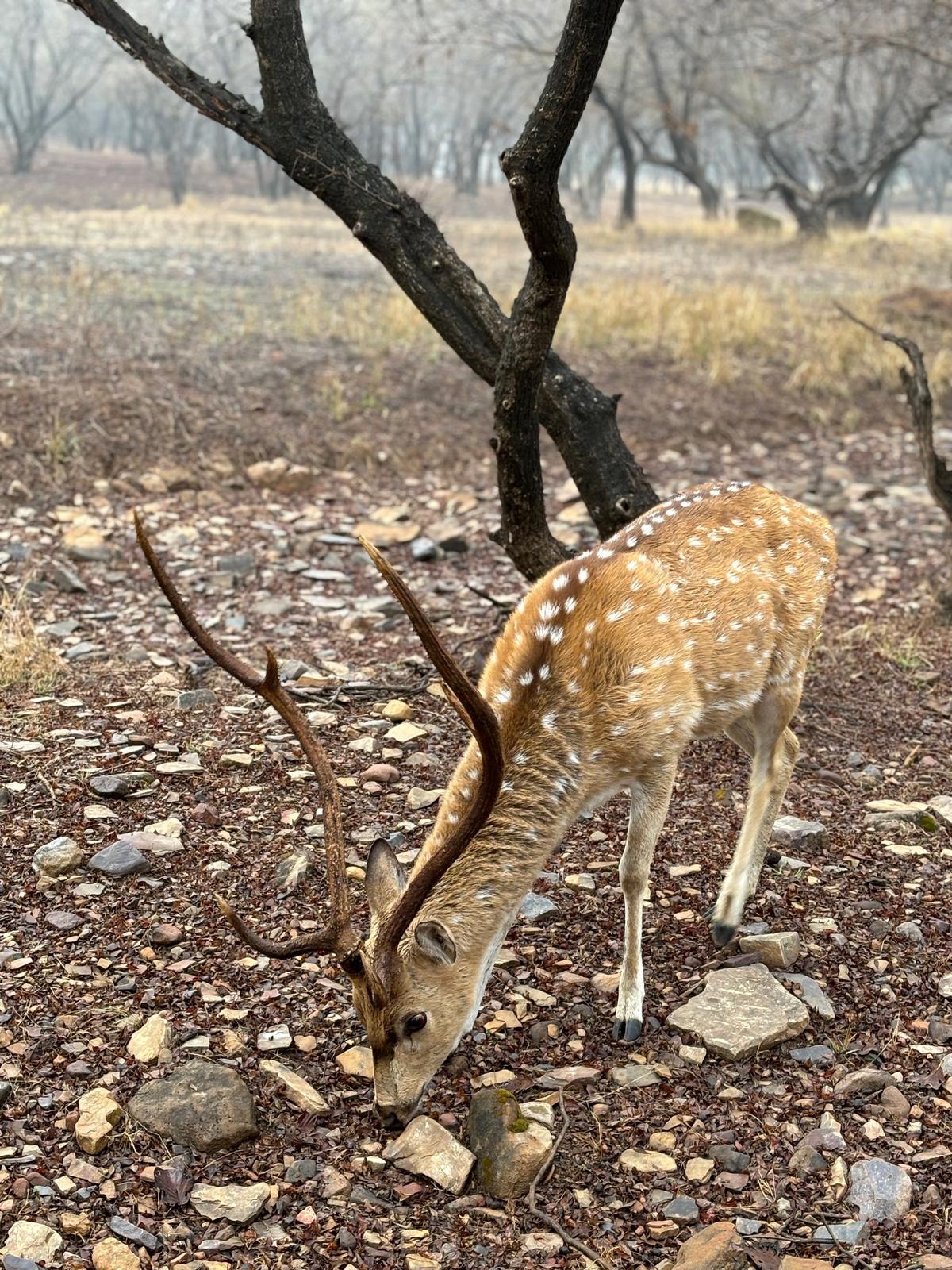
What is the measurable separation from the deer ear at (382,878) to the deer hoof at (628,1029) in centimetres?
98

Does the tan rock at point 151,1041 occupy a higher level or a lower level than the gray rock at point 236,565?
lower

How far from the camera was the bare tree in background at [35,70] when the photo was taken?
151 ft

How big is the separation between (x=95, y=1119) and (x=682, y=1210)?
1602 mm

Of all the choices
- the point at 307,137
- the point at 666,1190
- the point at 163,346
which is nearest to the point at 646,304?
the point at 163,346

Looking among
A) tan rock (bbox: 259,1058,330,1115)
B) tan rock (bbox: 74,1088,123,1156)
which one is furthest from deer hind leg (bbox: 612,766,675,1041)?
tan rock (bbox: 74,1088,123,1156)

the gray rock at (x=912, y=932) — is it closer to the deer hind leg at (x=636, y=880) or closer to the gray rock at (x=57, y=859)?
the deer hind leg at (x=636, y=880)

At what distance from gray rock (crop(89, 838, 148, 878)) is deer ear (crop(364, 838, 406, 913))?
4.72ft

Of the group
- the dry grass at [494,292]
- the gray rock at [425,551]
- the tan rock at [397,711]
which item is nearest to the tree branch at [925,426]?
the gray rock at [425,551]

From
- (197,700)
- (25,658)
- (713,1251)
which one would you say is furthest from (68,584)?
(713,1251)

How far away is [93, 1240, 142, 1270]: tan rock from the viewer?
3.20 metres

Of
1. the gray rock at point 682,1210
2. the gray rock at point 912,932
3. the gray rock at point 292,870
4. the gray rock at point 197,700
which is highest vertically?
the gray rock at point 197,700

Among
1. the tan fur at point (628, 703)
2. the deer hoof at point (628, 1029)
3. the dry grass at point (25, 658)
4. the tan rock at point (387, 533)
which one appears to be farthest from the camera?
the tan rock at point (387, 533)

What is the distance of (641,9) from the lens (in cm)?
2812

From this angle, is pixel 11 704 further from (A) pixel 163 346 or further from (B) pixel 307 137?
(A) pixel 163 346
